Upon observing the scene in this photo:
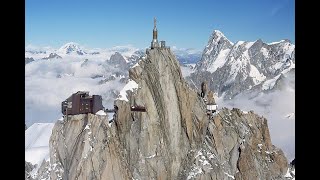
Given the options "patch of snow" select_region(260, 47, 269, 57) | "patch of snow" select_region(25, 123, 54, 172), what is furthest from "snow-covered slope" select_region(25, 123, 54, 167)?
"patch of snow" select_region(260, 47, 269, 57)

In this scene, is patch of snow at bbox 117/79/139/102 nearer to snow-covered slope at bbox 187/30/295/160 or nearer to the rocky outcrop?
the rocky outcrop

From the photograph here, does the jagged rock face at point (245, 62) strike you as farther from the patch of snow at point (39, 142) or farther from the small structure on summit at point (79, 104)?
the patch of snow at point (39, 142)

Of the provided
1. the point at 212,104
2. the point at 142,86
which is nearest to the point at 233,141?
the point at 212,104

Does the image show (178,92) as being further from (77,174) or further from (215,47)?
(215,47)

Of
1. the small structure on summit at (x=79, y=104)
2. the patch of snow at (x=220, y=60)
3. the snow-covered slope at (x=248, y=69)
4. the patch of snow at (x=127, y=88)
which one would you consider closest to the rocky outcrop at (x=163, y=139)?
the patch of snow at (x=127, y=88)

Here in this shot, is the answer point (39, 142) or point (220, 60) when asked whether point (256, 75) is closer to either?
point (220, 60)
